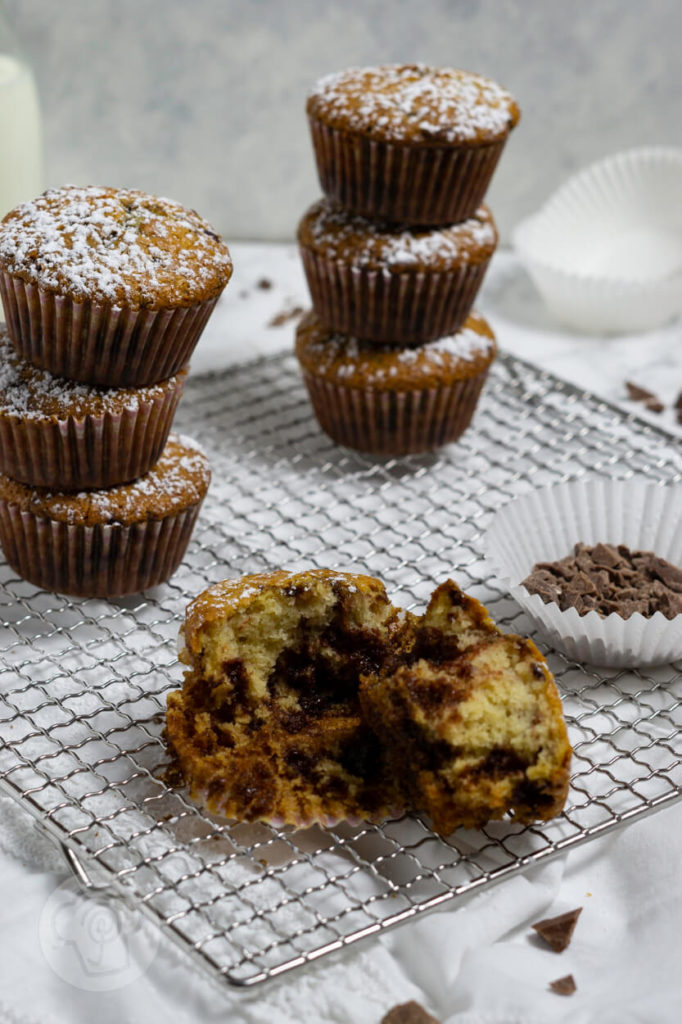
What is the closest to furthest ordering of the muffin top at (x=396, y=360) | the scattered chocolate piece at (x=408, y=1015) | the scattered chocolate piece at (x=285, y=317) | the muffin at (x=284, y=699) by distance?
1. the scattered chocolate piece at (x=408, y=1015)
2. the muffin at (x=284, y=699)
3. the muffin top at (x=396, y=360)
4. the scattered chocolate piece at (x=285, y=317)

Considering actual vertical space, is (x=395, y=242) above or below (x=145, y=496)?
above

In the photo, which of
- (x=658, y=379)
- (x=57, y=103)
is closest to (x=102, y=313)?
(x=658, y=379)

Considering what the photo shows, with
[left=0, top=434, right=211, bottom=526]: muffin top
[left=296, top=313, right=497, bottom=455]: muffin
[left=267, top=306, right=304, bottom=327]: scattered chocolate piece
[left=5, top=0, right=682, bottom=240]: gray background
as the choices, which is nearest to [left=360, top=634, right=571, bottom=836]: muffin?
[left=0, top=434, right=211, bottom=526]: muffin top

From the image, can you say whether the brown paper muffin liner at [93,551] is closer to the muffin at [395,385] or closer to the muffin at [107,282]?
the muffin at [107,282]

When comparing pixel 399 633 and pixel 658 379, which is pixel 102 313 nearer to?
pixel 399 633

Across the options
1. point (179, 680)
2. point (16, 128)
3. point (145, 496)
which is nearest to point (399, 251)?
point (145, 496)

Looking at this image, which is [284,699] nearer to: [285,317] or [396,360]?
[396,360]

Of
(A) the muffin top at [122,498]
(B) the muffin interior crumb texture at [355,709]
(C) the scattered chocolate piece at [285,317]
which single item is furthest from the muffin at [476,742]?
(C) the scattered chocolate piece at [285,317]
